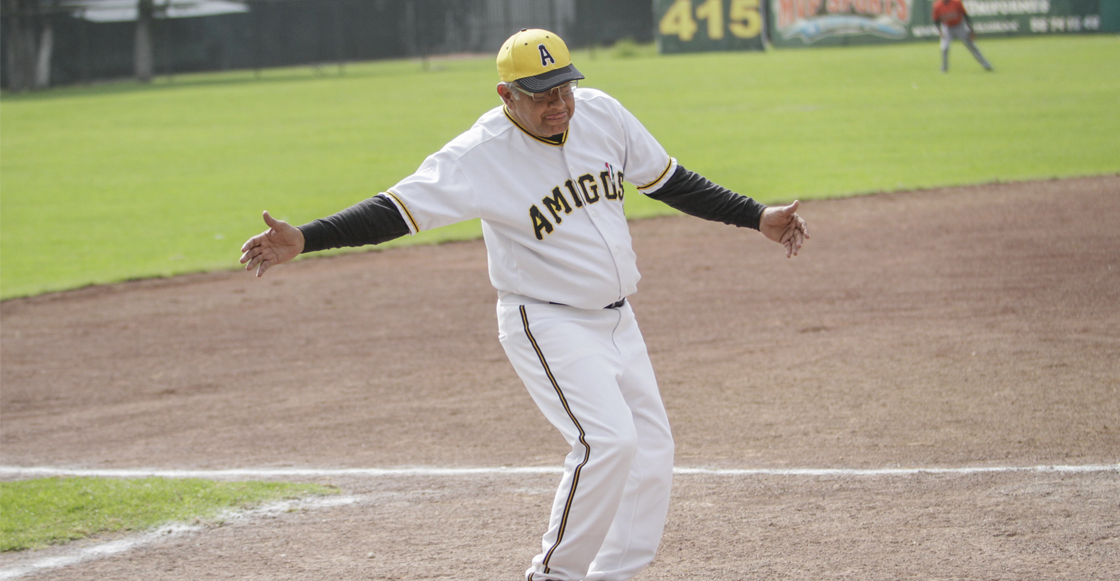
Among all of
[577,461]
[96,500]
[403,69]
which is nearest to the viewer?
[577,461]

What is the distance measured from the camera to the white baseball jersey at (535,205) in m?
3.62

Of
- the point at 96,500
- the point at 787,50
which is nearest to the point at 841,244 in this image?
the point at 96,500

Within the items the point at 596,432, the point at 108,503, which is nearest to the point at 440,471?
the point at 108,503

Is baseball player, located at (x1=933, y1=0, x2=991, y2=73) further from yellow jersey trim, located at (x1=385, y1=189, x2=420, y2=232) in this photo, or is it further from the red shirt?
yellow jersey trim, located at (x1=385, y1=189, x2=420, y2=232)

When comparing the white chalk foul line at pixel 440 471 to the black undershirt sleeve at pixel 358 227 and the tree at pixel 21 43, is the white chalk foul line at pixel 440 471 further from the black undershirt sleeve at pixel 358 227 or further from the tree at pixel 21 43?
the tree at pixel 21 43

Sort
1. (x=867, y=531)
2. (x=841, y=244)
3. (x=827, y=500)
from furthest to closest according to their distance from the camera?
(x=841, y=244) → (x=827, y=500) → (x=867, y=531)

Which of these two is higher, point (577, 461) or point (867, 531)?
point (577, 461)

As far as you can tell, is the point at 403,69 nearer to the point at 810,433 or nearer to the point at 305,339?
the point at 305,339

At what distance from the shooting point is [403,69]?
40750 millimetres

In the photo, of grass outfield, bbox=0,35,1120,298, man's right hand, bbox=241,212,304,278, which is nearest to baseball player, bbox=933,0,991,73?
grass outfield, bbox=0,35,1120,298

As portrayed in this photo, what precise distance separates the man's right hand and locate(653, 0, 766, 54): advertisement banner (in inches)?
1355

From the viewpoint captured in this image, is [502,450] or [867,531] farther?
[502,450]

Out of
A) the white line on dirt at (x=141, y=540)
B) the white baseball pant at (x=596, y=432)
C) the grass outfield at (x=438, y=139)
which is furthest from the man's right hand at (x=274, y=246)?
the grass outfield at (x=438, y=139)

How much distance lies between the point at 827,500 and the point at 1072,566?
1.07 metres
